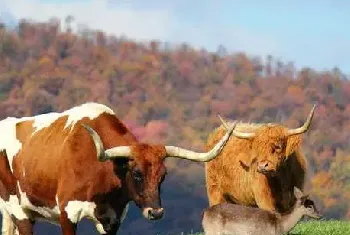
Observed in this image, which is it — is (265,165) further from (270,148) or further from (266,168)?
(270,148)

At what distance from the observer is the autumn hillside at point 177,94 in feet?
357

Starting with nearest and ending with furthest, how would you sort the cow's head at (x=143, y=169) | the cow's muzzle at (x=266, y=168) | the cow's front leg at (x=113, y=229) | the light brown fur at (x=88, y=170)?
the cow's head at (x=143, y=169)
the light brown fur at (x=88, y=170)
the cow's front leg at (x=113, y=229)
the cow's muzzle at (x=266, y=168)

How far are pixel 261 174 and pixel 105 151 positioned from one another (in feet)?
15.1

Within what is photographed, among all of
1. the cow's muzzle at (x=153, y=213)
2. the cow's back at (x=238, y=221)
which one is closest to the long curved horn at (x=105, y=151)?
the cow's muzzle at (x=153, y=213)

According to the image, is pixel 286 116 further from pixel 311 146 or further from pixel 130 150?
pixel 130 150

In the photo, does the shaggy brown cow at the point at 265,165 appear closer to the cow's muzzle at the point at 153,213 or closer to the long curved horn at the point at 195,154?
the long curved horn at the point at 195,154

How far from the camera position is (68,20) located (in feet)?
543

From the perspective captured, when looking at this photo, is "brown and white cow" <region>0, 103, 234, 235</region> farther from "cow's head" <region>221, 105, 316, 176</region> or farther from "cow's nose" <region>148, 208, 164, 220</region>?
"cow's head" <region>221, 105, 316, 176</region>

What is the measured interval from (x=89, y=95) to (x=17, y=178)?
129 meters

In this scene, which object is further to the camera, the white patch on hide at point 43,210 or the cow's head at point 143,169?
the white patch on hide at point 43,210

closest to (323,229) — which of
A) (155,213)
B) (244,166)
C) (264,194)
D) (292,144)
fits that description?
(264,194)

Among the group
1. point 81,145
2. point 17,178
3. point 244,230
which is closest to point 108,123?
point 81,145

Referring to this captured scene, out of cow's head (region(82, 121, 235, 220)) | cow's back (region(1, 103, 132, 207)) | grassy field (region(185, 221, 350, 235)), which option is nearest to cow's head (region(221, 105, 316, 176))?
grassy field (region(185, 221, 350, 235))

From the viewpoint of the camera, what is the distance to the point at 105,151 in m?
8.98
